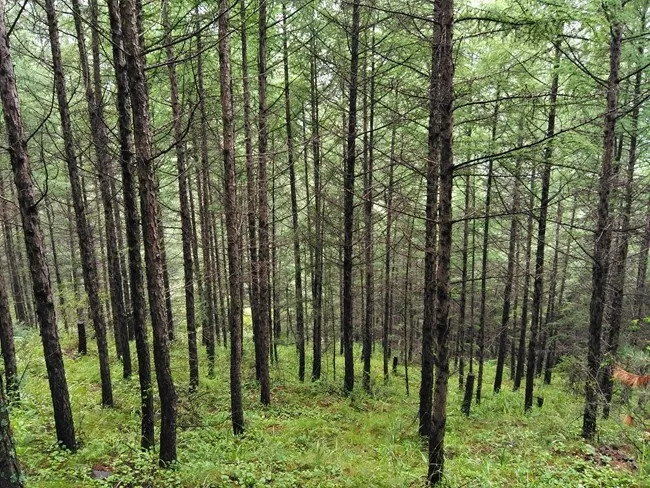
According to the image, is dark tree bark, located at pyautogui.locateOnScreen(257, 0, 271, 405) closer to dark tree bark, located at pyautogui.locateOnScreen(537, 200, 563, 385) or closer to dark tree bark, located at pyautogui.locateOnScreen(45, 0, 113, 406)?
dark tree bark, located at pyautogui.locateOnScreen(45, 0, 113, 406)

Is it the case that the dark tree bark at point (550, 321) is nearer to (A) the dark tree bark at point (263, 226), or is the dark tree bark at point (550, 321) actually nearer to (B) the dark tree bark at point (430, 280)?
(B) the dark tree bark at point (430, 280)

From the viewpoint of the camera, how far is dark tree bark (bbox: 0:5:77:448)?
5469mm

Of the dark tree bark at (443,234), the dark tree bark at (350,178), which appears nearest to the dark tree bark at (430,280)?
the dark tree bark at (350,178)

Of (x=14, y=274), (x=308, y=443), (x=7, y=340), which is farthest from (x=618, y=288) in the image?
(x=14, y=274)

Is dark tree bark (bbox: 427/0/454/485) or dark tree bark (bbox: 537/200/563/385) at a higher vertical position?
dark tree bark (bbox: 427/0/454/485)

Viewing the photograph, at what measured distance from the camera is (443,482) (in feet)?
18.3

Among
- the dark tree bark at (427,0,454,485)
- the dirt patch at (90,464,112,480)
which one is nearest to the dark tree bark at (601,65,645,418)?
the dark tree bark at (427,0,454,485)

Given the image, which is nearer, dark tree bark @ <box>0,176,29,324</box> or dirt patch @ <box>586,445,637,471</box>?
dirt patch @ <box>586,445,637,471</box>

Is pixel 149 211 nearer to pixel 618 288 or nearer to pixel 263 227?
pixel 263 227

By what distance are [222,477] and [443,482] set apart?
3.37 m

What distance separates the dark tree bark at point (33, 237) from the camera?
547cm

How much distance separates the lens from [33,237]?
5.84 m

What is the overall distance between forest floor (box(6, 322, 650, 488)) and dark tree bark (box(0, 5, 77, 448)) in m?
0.80

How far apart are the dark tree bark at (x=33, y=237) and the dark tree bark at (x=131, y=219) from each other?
50.9 inches
